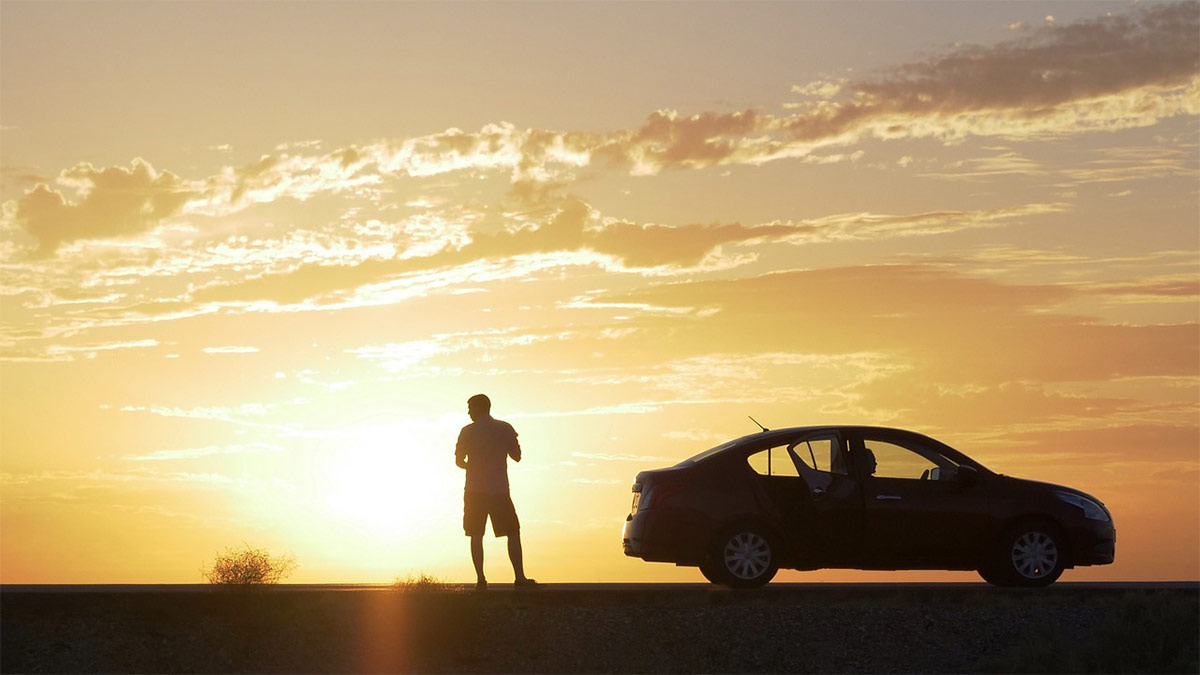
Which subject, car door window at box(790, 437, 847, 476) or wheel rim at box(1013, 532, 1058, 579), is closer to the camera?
car door window at box(790, 437, 847, 476)

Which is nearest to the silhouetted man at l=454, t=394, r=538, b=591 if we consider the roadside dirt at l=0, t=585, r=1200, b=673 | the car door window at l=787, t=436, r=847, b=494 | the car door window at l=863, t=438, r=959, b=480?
the roadside dirt at l=0, t=585, r=1200, b=673

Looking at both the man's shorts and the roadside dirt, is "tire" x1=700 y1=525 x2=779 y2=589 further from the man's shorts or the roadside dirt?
the man's shorts

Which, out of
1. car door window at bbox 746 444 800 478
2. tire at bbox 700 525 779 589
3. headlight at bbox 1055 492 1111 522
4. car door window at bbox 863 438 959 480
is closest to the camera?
tire at bbox 700 525 779 589

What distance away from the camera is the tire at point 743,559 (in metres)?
19.6

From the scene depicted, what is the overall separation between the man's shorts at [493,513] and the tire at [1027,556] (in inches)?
231

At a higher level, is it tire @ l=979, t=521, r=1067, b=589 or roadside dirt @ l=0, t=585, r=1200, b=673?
tire @ l=979, t=521, r=1067, b=589

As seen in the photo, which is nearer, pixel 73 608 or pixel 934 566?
pixel 73 608

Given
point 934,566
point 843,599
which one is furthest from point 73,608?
point 934,566

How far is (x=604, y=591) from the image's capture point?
64.4 feet

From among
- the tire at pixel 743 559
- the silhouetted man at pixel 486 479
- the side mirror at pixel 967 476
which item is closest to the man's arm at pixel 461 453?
the silhouetted man at pixel 486 479

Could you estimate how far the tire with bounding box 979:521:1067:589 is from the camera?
20.1 m

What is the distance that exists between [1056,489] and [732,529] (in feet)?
13.8

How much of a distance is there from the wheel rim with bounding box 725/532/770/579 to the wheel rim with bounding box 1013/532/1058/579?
10.4 ft

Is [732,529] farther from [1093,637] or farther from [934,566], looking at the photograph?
[1093,637]
